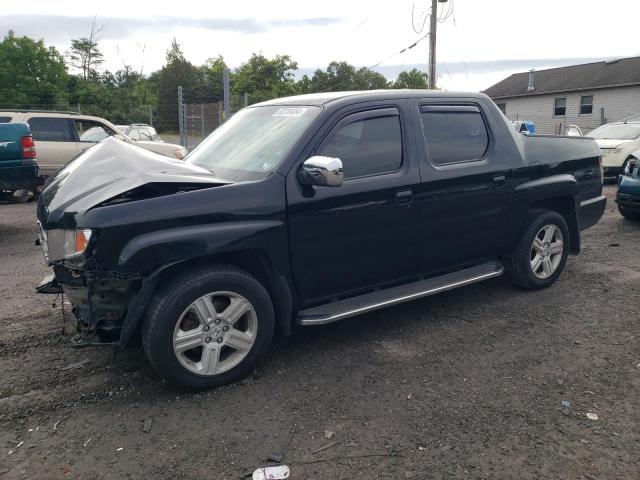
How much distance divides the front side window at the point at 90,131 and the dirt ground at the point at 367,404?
28.6 ft

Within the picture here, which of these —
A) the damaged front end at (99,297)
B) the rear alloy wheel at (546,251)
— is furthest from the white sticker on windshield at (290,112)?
the rear alloy wheel at (546,251)

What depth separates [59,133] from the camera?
12.4 m

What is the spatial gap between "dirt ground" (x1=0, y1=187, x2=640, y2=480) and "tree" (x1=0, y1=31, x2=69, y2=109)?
1489 inches

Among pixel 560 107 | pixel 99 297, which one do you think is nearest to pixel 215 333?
pixel 99 297

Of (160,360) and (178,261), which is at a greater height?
(178,261)

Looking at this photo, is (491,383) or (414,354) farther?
(414,354)

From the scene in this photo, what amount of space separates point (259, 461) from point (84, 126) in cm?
1176

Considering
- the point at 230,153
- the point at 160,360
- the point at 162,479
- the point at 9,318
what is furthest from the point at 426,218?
A: the point at 9,318

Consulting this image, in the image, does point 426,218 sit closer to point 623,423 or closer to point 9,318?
point 623,423

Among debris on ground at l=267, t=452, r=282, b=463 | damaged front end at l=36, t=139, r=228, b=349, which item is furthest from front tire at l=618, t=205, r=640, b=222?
debris on ground at l=267, t=452, r=282, b=463

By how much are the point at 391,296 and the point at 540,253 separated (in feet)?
6.42

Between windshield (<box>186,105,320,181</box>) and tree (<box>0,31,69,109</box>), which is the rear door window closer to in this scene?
windshield (<box>186,105,320,181</box>)

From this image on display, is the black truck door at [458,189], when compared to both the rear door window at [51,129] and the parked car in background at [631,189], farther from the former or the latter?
the rear door window at [51,129]

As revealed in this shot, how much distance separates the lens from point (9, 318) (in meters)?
4.62
